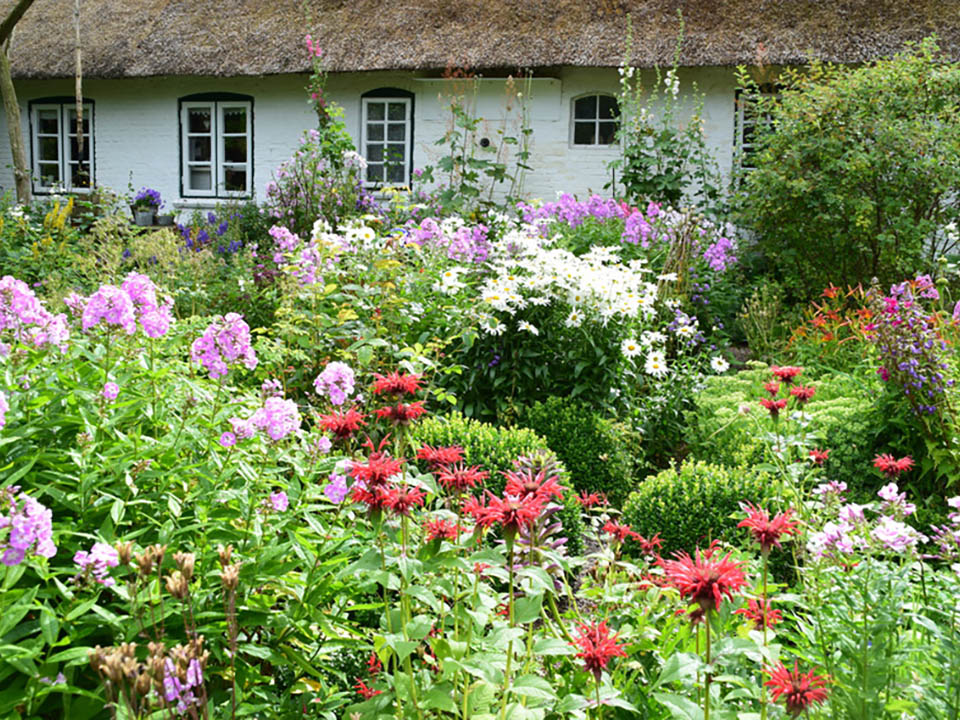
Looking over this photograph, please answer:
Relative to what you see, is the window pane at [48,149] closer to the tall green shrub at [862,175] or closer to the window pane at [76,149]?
the window pane at [76,149]

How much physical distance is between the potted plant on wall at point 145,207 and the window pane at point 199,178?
68cm

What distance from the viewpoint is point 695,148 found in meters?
11.1

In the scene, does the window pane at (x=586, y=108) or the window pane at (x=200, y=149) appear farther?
the window pane at (x=200, y=149)

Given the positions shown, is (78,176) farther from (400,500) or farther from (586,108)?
(400,500)

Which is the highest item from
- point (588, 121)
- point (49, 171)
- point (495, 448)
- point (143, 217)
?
point (588, 121)

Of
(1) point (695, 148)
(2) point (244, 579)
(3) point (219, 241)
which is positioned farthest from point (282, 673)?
(1) point (695, 148)

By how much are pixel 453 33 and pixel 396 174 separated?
2.12 m

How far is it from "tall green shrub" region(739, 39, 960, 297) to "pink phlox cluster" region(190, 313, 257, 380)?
6442 mm

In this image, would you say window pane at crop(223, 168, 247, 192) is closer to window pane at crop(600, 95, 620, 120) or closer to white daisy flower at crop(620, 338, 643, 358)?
window pane at crop(600, 95, 620, 120)

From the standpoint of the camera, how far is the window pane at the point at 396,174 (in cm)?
1304

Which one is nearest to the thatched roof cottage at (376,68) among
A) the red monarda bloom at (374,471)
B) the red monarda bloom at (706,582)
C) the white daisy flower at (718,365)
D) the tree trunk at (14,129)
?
the tree trunk at (14,129)

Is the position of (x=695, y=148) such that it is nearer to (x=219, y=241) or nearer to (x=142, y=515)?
(x=219, y=241)

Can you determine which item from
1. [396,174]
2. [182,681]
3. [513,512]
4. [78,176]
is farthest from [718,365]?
[78,176]

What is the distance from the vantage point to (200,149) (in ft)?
46.8
